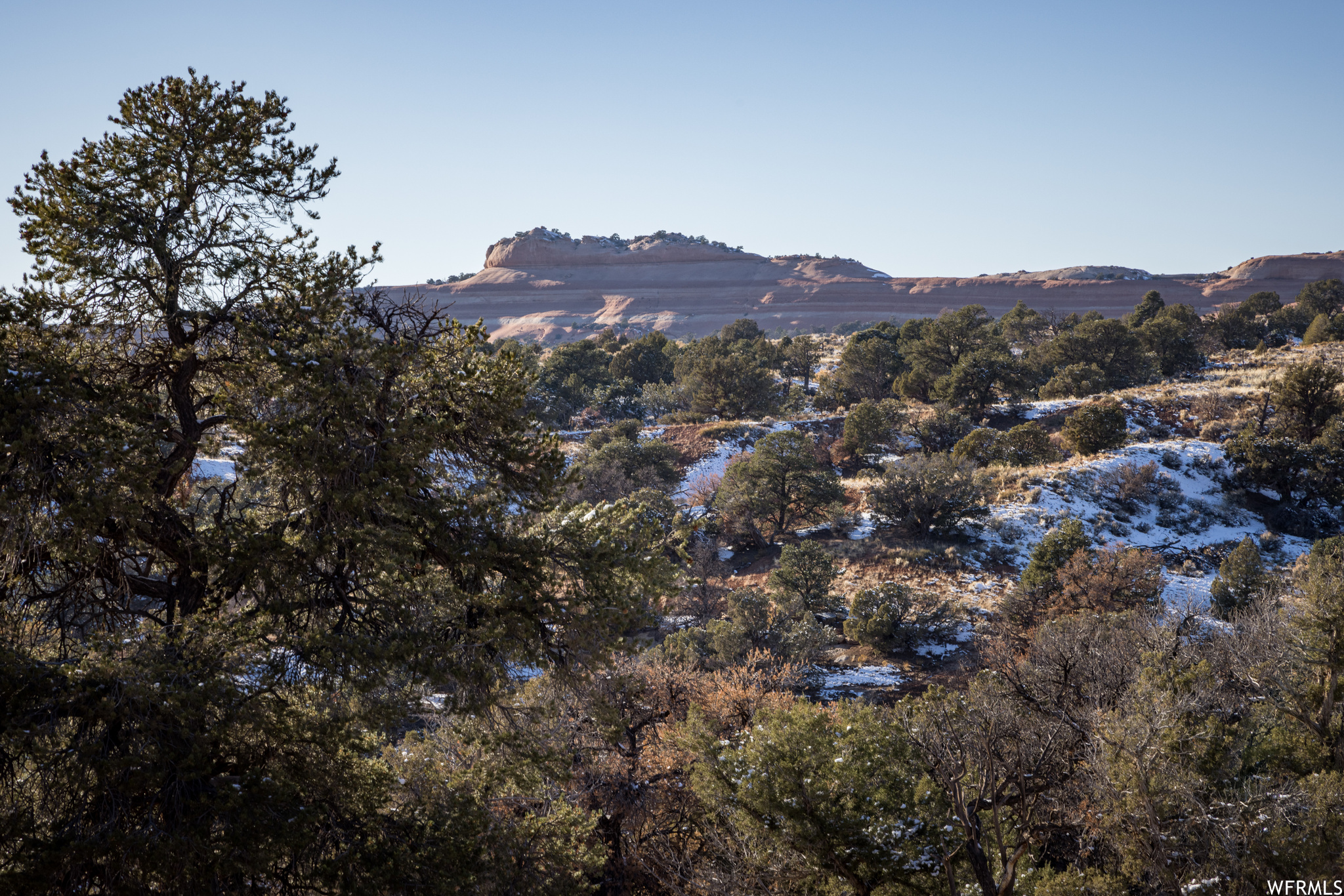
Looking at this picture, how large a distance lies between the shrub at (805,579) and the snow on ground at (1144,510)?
7.63 m

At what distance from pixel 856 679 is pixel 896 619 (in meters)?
2.78

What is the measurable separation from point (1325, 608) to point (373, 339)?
615 inches

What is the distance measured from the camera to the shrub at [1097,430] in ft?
118

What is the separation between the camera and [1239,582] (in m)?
22.3

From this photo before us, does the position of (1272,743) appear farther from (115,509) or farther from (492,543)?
(115,509)

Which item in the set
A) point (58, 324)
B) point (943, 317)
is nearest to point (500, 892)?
point (58, 324)

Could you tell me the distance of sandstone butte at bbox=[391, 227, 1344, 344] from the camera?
103 meters

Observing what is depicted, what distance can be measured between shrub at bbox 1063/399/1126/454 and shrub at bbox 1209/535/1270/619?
1347cm

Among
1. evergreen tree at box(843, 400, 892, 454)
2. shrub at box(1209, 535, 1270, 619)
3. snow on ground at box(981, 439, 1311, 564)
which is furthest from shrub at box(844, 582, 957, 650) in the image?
evergreen tree at box(843, 400, 892, 454)

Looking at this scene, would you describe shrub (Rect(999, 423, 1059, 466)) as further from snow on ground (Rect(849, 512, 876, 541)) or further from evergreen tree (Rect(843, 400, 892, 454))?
snow on ground (Rect(849, 512, 876, 541))

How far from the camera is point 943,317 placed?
5209 centimetres

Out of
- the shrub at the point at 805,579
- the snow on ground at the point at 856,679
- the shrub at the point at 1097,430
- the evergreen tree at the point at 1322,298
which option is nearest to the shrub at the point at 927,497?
the shrub at the point at 805,579

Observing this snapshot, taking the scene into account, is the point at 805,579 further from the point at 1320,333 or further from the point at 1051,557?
the point at 1320,333

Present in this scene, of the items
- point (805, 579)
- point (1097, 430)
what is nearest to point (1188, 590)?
point (805, 579)
